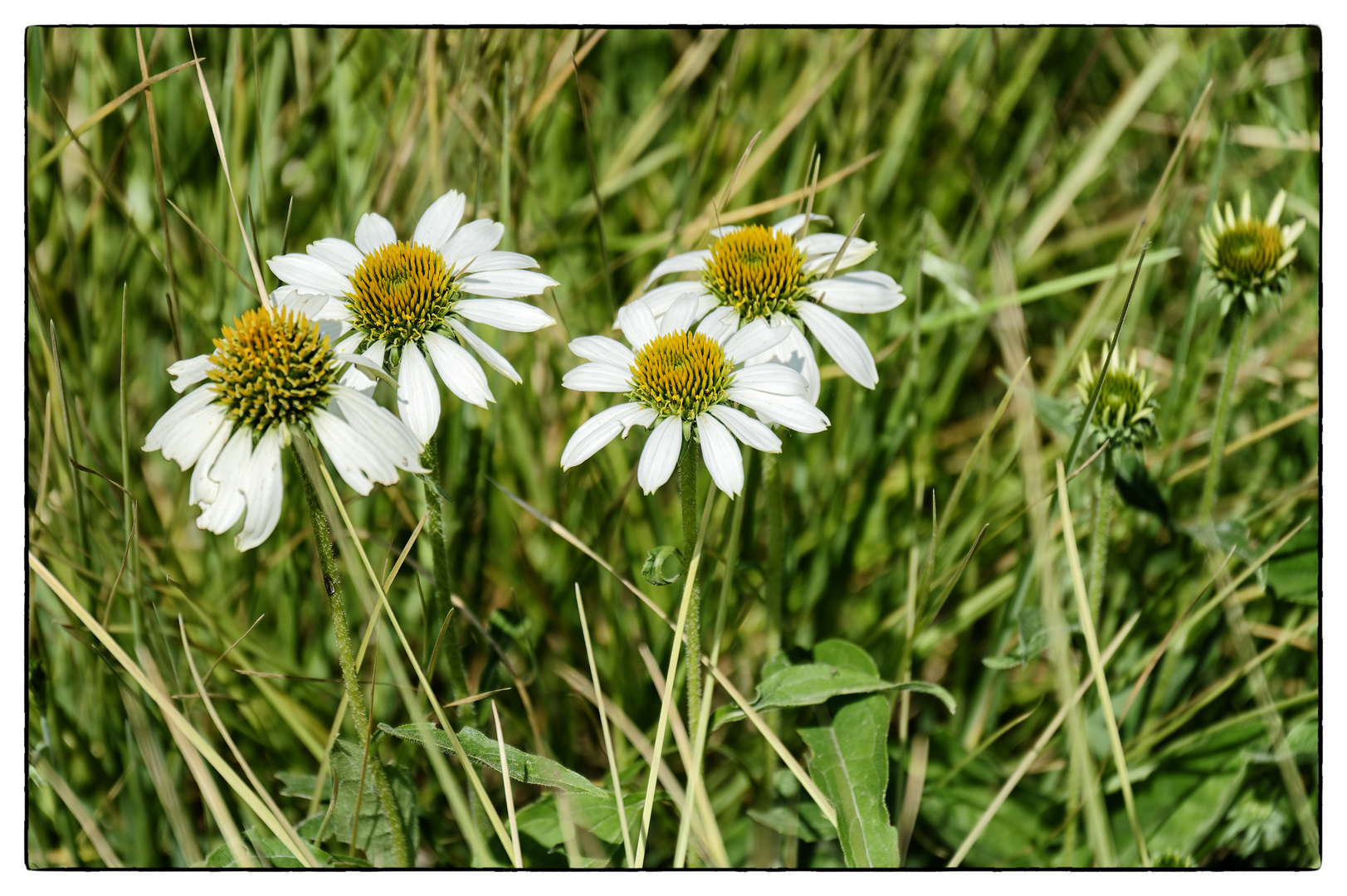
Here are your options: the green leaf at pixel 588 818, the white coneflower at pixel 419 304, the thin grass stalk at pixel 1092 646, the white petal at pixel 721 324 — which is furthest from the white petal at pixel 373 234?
the thin grass stalk at pixel 1092 646

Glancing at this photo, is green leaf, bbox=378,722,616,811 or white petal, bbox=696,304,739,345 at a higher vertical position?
white petal, bbox=696,304,739,345

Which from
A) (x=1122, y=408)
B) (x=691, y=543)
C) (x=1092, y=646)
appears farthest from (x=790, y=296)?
(x=1092, y=646)

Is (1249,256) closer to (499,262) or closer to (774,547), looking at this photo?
(774,547)

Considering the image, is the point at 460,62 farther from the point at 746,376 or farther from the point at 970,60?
the point at 970,60

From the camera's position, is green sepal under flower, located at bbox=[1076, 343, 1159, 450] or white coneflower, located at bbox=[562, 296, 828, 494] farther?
green sepal under flower, located at bbox=[1076, 343, 1159, 450]

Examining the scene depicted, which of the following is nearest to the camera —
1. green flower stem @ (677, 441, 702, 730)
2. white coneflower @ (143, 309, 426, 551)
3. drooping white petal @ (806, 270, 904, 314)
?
white coneflower @ (143, 309, 426, 551)

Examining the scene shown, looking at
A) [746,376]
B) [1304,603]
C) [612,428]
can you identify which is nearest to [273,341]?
[612,428]

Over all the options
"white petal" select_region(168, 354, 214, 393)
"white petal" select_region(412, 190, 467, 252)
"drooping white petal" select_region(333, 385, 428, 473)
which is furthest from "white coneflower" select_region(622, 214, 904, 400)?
"white petal" select_region(168, 354, 214, 393)

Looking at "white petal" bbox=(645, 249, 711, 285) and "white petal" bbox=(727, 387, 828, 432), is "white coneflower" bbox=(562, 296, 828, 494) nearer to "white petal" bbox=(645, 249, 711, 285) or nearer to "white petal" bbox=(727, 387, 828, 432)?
"white petal" bbox=(727, 387, 828, 432)
